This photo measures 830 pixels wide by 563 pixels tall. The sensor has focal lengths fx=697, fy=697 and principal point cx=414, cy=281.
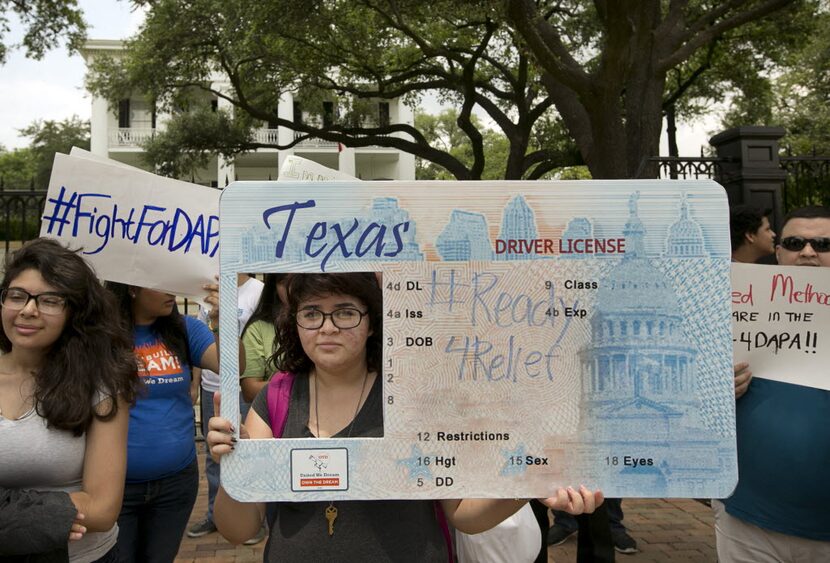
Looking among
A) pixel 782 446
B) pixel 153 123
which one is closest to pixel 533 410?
pixel 782 446

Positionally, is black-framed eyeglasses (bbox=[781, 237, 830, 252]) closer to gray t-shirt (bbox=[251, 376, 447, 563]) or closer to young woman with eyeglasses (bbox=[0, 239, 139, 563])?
gray t-shirt (bbox=[251, 376, 447, 563])

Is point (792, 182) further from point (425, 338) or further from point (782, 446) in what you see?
point (425, 338)

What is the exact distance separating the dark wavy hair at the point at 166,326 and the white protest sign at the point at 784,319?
221 cm

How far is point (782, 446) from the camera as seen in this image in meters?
2.27

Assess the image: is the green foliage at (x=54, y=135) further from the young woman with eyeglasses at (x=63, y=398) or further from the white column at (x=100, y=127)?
the young woman with eyeglasses at (x=63, y=398)

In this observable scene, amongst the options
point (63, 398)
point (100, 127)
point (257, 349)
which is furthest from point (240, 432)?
point (100, 127)

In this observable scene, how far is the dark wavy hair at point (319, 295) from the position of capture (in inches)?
67.2

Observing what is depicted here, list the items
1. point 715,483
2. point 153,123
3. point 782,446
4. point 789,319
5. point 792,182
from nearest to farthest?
1. point 715,483
2. point 789,319
3. point 782,446
4. point 792,182
5. point 153,123

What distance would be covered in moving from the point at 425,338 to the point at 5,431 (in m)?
1.30

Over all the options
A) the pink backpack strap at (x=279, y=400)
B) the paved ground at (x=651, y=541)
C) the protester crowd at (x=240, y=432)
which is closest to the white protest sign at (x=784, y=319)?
the protester crowd at (x=240, y=432)

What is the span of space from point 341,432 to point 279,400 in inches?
8.1

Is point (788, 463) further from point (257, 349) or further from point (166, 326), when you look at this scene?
point (257, 349)

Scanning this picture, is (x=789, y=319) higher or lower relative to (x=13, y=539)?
higher

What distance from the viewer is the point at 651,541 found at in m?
4.99
